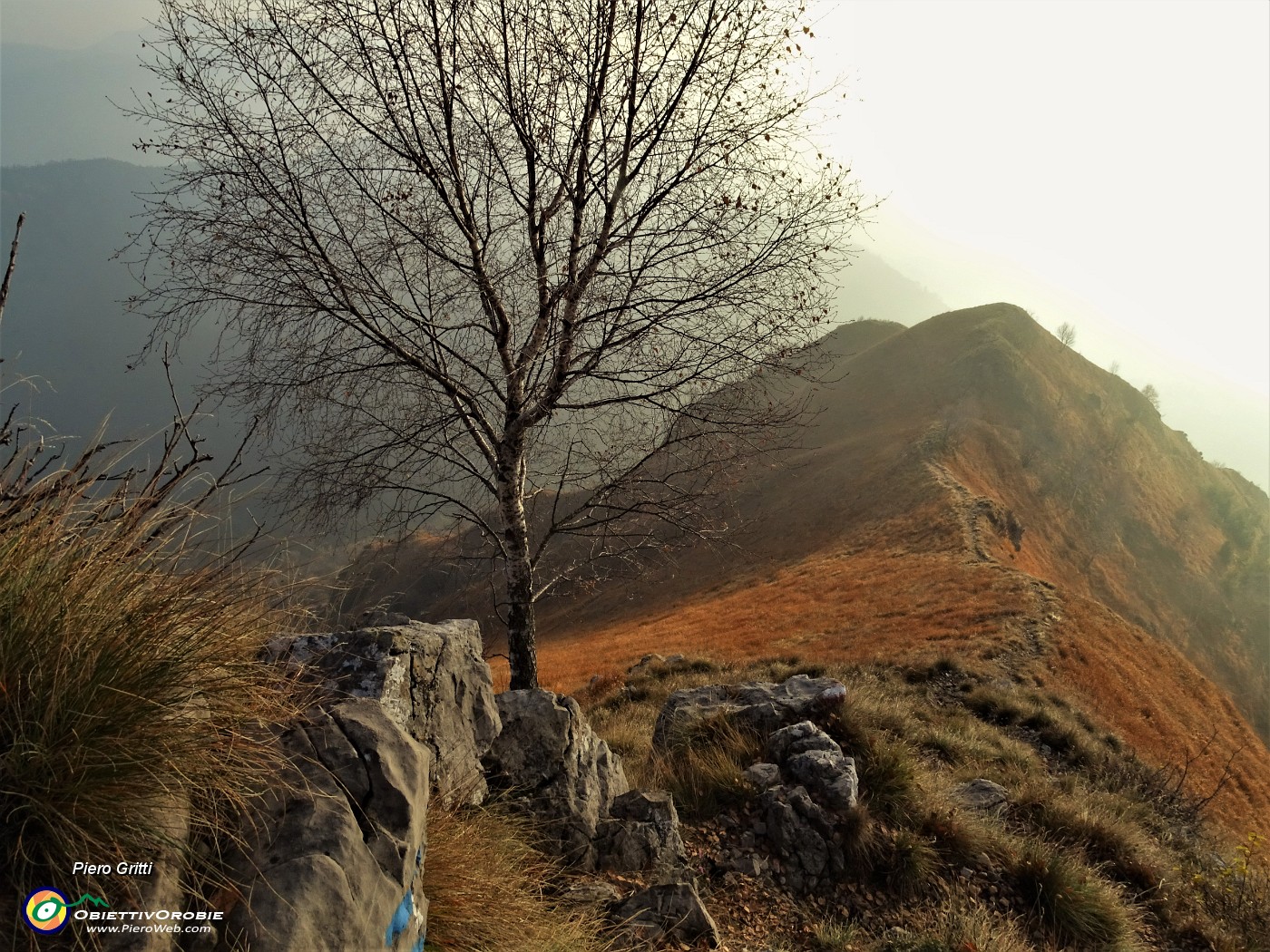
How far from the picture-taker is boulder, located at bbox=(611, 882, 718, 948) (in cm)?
349

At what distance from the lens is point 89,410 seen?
162 metres

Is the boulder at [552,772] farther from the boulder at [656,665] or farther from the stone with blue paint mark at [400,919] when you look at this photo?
the boulder at [656,665]

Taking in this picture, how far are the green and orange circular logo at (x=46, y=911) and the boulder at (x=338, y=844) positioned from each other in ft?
1.35

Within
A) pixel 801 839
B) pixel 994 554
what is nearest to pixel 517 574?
pixel 801 839

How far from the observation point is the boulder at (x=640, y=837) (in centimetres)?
414

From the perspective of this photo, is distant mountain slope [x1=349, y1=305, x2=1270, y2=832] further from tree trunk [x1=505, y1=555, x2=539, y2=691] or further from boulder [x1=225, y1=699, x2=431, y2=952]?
boulder [x1=225, y1=699, x2=431, y2=952]

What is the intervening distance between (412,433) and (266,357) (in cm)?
125

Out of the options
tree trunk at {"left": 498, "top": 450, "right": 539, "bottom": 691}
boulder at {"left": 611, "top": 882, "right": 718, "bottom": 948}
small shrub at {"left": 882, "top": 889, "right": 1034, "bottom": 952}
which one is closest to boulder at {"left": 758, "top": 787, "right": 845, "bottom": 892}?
small shrub at {"left": 882, "top": 889, "right": 1034, "bottom": 952}

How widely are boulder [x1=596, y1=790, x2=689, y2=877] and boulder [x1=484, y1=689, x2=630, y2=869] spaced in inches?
2.7

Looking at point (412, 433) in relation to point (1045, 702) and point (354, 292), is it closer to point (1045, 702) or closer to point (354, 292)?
point (354, 292)

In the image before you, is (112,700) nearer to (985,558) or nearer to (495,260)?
(495,260)

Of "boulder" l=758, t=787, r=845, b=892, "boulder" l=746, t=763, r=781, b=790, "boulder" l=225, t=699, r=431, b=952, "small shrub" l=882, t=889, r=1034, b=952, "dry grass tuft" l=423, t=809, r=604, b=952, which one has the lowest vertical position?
"small shrub" l=882, t=889, r=1034, b=952

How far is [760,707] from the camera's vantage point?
629 cm

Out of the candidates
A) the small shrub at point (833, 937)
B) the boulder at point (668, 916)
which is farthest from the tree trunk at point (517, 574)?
the small shrub at point (833, 937)
